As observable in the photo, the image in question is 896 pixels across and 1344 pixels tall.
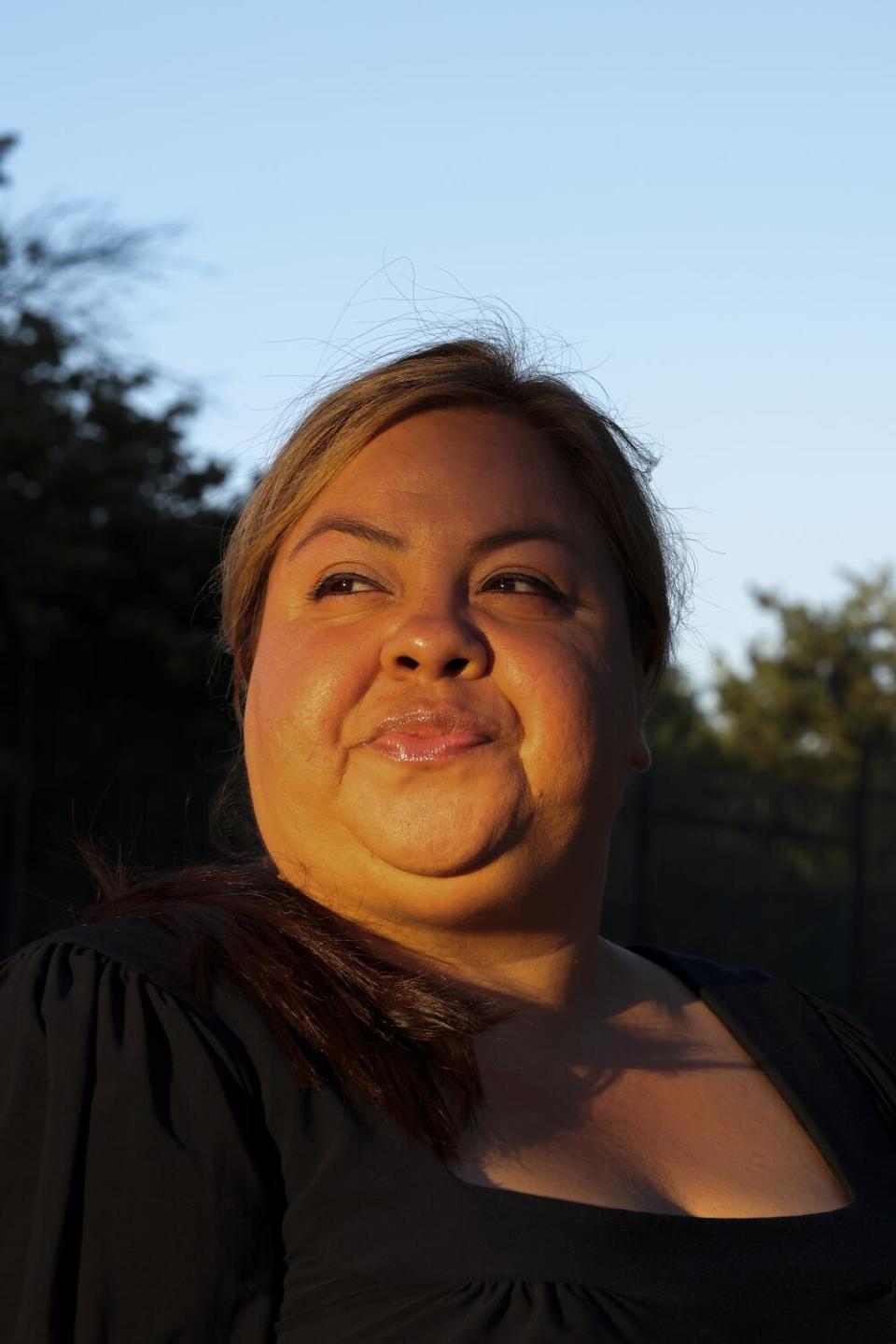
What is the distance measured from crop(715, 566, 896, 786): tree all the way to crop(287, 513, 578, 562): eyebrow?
2015 cm

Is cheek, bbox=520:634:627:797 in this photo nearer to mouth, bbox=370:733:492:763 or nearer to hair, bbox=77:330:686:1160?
mouth, bbox=370:733:492:763

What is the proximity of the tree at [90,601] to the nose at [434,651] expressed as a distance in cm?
665

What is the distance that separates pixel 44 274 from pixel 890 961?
26.8 ft

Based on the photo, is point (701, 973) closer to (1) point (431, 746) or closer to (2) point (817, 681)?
(1) point (431, 746)

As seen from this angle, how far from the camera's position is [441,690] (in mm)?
1915

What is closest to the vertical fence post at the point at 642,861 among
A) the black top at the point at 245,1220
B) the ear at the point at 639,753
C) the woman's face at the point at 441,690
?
the ear at the point at 639,753

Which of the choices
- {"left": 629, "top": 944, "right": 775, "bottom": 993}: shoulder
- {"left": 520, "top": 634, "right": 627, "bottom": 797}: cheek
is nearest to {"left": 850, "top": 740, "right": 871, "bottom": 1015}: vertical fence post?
{"left": 629, "top": 944, "right": 775, "bottom": 993}: shoulder

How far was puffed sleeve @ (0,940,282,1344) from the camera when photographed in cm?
149

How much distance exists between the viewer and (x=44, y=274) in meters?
12.4

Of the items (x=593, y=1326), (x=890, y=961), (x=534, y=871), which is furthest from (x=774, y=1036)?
(x=890, y=961)

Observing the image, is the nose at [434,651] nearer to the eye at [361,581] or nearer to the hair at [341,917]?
the eye at [361,581]

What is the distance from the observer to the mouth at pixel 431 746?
6.21 feet

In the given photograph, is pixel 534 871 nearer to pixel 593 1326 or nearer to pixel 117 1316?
pixel 593 1326

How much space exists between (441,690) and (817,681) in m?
21.1
